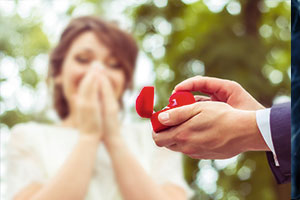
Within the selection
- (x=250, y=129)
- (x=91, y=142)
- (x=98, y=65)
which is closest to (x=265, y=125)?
(x=250, y=129)

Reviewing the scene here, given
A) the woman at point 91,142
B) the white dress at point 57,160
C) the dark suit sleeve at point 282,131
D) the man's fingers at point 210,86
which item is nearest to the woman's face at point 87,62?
the woman at point 91,142

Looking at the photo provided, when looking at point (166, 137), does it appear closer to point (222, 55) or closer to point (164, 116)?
point (164, 116)

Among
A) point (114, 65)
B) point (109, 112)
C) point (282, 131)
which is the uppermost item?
point (114, 65)

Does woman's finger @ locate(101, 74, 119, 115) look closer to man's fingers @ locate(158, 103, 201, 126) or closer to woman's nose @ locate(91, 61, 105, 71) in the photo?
woman's nose @ locate(91, 61, 105, 71)

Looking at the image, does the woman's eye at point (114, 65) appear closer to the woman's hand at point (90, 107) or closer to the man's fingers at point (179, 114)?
the woman's hand at point (90, 107)

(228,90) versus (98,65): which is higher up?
(98,65)

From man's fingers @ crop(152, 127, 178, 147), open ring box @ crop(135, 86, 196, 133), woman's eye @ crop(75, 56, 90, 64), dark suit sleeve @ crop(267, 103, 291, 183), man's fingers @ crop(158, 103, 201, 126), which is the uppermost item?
woman's eye @ crop(75, 56, 90, 64)

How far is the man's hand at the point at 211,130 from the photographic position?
16.3 inches

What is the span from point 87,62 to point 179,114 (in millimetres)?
780

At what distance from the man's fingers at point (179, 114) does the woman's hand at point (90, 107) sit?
666 mm

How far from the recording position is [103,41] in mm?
1173

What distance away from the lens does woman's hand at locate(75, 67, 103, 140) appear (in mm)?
1089

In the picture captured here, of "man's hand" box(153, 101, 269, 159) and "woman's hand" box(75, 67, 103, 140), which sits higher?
"woman's hand" box(75, 67, 103, 140)

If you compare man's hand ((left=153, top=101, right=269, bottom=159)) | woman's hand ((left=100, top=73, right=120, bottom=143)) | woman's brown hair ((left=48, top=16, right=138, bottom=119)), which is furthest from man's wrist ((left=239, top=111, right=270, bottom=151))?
woman's brown hair ((left=48, top=16, right=138, bottom=119))
